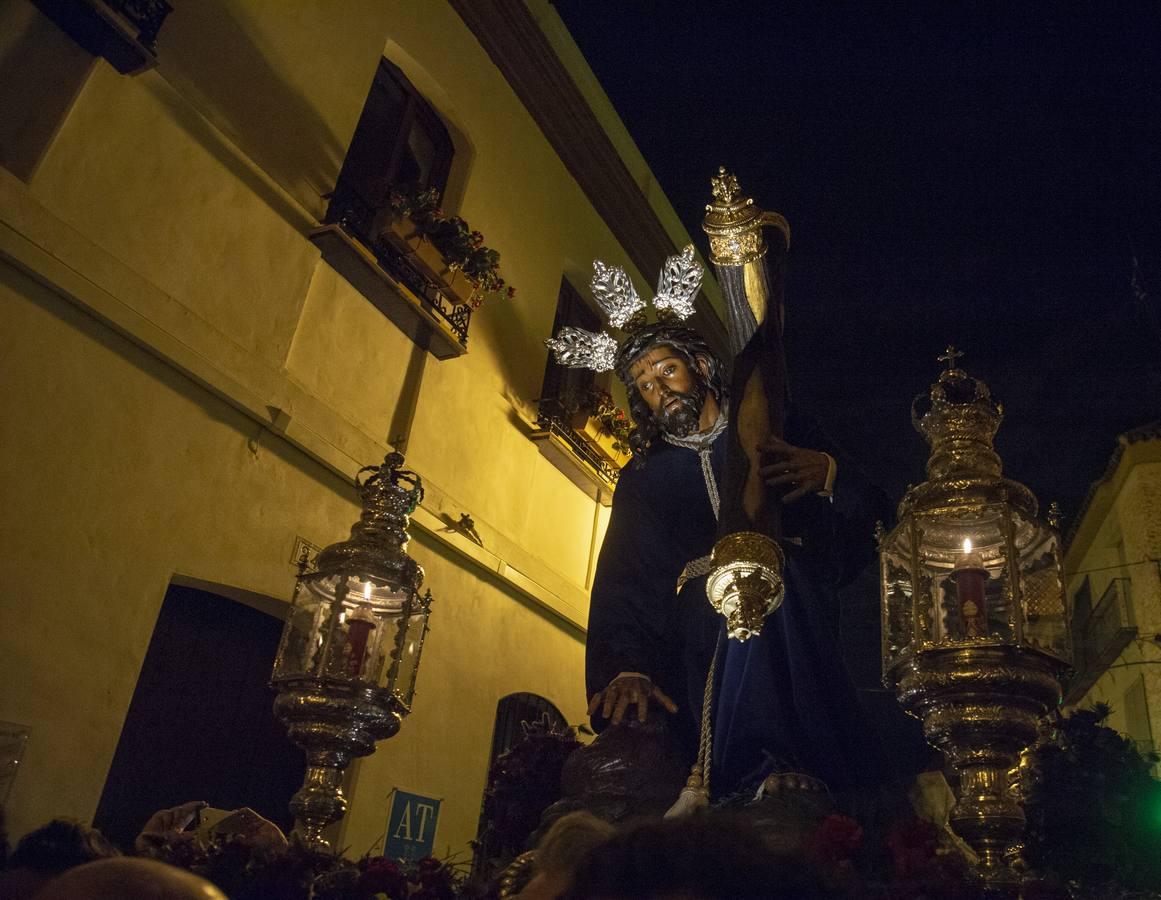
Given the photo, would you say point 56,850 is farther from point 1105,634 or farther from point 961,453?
point 1105,634

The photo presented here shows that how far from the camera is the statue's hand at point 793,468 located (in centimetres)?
296

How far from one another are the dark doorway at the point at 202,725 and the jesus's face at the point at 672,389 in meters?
3.21

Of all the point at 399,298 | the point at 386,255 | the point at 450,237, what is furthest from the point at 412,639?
the point at 450,237

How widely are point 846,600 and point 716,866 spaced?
24.3 ft

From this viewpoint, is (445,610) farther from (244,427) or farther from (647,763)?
(647,763)

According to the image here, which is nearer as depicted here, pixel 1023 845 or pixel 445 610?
pixel 1023 845

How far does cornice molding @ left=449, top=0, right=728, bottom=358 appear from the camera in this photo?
920cm

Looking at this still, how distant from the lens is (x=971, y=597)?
8.74 feet

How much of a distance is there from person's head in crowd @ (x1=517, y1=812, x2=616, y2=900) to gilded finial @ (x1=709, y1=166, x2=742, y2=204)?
2035 mm

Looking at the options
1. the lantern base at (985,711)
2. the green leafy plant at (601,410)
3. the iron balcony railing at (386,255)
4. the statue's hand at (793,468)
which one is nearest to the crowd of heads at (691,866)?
the lantern base at (985,711)

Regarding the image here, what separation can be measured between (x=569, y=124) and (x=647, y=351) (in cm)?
723

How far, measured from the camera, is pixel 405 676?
228 inches

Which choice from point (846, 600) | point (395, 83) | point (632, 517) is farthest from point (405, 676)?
point (395, 83)

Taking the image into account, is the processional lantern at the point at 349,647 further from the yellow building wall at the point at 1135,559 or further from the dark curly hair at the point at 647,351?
the yellow building wall at the point at 1135,559
